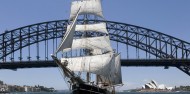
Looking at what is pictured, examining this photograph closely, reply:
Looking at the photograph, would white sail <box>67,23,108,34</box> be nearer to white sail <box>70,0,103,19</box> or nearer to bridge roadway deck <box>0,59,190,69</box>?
white sail <box>70,0,103,19</box>

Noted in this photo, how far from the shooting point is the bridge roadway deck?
4395 inches

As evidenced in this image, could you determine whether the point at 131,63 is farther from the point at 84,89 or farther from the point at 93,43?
the point at 84,89

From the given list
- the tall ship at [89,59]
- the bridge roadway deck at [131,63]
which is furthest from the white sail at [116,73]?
the bridge roadway deck at [131,63]

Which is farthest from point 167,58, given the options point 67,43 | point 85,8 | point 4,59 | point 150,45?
point 67,43

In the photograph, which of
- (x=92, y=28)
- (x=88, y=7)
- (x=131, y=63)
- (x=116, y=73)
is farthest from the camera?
(x=131, y=63)

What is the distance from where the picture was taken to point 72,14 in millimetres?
77188

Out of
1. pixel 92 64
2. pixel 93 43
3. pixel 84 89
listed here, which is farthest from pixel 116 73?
pixel 84 89

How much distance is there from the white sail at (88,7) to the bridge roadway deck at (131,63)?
33372 millimetres

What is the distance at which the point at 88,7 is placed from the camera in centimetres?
7862

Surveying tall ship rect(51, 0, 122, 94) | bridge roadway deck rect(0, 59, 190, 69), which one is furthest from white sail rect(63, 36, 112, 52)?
bridge roadway deck rect(0, 59, 190, 69)

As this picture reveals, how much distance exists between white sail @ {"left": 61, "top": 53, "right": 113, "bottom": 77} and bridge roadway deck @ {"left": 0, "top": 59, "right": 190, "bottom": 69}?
3876 centimetres

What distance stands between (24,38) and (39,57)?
44.6 ft

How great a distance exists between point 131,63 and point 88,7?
117ft

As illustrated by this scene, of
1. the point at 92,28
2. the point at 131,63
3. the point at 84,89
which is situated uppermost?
the point at 92,28
